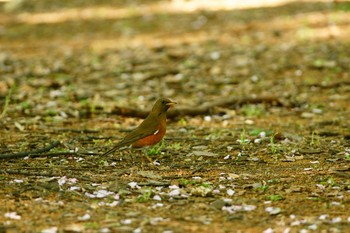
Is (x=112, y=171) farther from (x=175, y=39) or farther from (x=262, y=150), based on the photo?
(x=175, y=39)

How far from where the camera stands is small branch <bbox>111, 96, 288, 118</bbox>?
27.2ft

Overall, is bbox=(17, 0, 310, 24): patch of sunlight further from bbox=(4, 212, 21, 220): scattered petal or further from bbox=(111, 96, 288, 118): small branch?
bbox=(4, 212, 21, 220): scattered petal

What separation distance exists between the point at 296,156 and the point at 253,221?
5.85 feet

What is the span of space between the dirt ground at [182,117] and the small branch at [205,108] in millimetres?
27

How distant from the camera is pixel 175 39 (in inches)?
537

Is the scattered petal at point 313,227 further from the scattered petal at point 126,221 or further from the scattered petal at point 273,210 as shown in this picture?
the scattered petal at point 126,221

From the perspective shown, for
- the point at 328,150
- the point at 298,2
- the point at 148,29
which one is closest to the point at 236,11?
the point at 298,2

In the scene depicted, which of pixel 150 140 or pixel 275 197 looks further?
pixel 150 140

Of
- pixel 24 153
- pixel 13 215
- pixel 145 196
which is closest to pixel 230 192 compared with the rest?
pixel 145 196

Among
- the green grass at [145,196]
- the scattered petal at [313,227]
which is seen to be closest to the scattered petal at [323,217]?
the scattered petal at [313,227]

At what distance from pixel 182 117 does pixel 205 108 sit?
354 millimetres

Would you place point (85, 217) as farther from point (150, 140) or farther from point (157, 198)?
point (150, 140)

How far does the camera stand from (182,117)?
827 centimetres

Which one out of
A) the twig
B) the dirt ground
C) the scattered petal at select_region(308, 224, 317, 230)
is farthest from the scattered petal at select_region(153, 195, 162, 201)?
the twig
